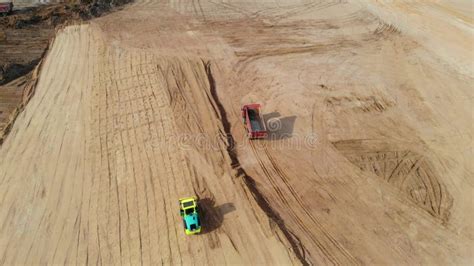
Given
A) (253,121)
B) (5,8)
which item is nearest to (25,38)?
(5,8)

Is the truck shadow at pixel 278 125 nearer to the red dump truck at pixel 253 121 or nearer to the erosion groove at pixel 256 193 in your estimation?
the red dump truck at pixel 253 121

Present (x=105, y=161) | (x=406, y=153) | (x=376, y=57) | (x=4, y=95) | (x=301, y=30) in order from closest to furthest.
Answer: (x=105, y=161), (x=406, y=153), (x=4, y=95), (x=376, y=57), (x=301, y=30)

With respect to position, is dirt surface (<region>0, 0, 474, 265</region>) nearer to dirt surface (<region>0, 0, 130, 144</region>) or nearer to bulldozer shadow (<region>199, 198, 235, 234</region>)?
bulldozer shadow (<region>199, 198, 235, 234</region>)

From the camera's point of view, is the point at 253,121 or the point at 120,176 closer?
the point at 120,176

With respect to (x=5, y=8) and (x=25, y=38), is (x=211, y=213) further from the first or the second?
(x=5, y=8)

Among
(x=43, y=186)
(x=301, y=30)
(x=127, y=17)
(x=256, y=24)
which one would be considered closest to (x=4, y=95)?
(x=43, y=186)

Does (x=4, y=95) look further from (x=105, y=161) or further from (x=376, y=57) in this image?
(x=376, y=57)

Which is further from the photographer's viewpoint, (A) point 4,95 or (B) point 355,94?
(B) point 355,94

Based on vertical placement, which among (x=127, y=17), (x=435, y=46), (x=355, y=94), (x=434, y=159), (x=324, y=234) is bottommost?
(x=324, y=234)
